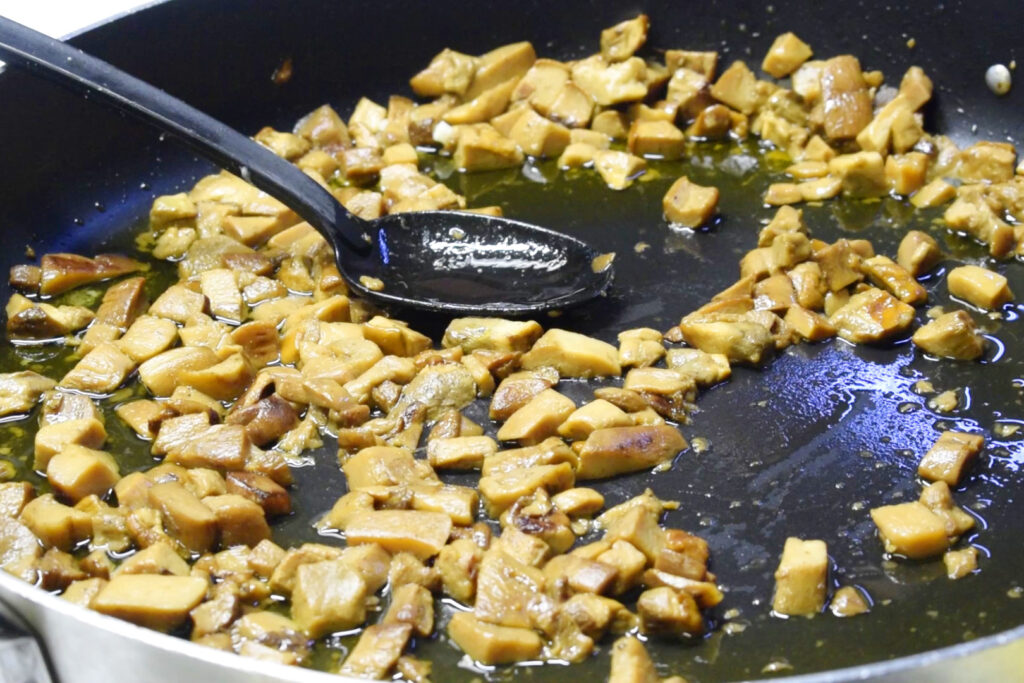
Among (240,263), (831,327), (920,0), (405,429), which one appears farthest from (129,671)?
(920,0)

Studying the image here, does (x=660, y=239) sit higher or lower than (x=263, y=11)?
lower

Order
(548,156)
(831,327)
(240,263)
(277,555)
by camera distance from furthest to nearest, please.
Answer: (548,156) → (240,263) → (831,327) → (277,555)

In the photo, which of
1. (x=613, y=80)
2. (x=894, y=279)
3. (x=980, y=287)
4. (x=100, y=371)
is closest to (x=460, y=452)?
(x=100, y=371)

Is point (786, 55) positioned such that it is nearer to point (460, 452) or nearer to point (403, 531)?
point (460, 452)

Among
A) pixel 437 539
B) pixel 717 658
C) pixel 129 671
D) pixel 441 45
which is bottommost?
pixel 717 658

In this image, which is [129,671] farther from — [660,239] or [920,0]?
[920,0]

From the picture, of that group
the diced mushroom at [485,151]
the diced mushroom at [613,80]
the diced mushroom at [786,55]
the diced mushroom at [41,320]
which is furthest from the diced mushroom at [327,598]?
the diced mushroom at [786,55]

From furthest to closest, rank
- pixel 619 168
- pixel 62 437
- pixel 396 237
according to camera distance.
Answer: pixel 619 168, pixel 396 237, pixel 62 437
